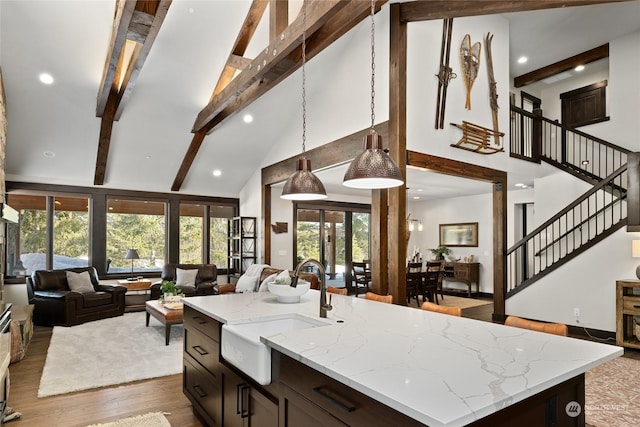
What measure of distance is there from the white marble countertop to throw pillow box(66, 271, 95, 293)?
18.8 feet

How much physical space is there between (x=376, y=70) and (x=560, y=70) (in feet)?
17.3

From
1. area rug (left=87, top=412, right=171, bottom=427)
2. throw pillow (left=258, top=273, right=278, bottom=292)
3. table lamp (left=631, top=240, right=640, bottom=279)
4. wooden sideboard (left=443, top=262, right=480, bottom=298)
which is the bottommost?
area rug (left=87, top=412, right=171, bottom=427)

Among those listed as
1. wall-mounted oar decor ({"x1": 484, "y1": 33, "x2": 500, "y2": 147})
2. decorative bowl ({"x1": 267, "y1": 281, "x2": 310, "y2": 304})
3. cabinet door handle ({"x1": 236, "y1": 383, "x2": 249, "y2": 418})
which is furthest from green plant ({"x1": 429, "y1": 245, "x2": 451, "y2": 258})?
cabinet door handle ({"x1": 236, "y1": 383, "x2": 249, "y2": 418})

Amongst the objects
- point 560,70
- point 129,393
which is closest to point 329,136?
point 129,393

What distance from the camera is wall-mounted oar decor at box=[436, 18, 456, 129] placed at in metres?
5.16

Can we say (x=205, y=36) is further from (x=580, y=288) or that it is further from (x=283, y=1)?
(x=580, y=288)

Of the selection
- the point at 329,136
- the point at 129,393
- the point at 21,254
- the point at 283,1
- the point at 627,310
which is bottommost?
the point at 129,393

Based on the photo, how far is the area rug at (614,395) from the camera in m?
3.10

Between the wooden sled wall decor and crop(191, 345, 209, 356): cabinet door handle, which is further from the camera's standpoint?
the wooden sled wall decor

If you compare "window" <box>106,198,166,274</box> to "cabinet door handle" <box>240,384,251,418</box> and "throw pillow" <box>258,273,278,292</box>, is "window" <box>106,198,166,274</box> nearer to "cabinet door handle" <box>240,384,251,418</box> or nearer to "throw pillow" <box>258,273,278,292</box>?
"throw pillow" <box>258,273,278,292</box>

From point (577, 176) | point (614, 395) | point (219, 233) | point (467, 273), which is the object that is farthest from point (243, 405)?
point (467, 273)

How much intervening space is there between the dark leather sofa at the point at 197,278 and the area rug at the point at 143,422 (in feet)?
14.9

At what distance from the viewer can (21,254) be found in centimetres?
721

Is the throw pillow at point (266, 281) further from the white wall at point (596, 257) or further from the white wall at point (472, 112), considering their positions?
the white wall at point (596, 257)
